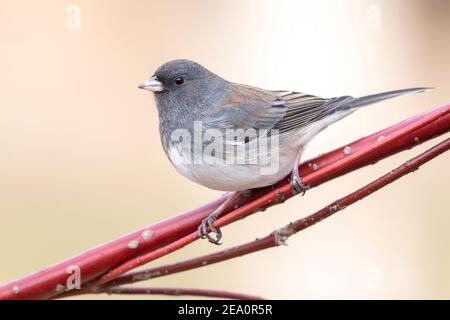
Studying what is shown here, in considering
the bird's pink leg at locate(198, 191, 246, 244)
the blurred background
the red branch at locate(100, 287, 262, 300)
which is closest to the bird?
the bird's pink leg at locate(198, 191, 246, 244)

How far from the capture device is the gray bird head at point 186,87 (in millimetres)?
2164

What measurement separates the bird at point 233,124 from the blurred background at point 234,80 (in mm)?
→ 1726

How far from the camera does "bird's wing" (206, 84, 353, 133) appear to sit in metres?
2.02

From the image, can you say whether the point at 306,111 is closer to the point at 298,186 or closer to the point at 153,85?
the point at 153,85

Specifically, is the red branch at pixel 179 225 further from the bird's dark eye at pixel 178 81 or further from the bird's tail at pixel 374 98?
the bird's dark eye at pixel 178 81

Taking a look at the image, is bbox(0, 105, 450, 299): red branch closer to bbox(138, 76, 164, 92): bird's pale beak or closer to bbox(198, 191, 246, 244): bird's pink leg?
bbox(198, 191, 246, 244): bird's pink leg

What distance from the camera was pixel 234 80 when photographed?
4.29 metres

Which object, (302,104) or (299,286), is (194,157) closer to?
(302,104)

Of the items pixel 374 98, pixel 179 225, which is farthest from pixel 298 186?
pixel 374 98

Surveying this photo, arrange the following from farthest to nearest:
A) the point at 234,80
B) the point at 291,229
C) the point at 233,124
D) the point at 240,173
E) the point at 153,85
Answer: the point at 234,80
the point at 153,85
the point at 233,124
the point at 240,173
the point at 291,229

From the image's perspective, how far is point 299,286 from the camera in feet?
12.5

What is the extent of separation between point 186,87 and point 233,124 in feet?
0.80
